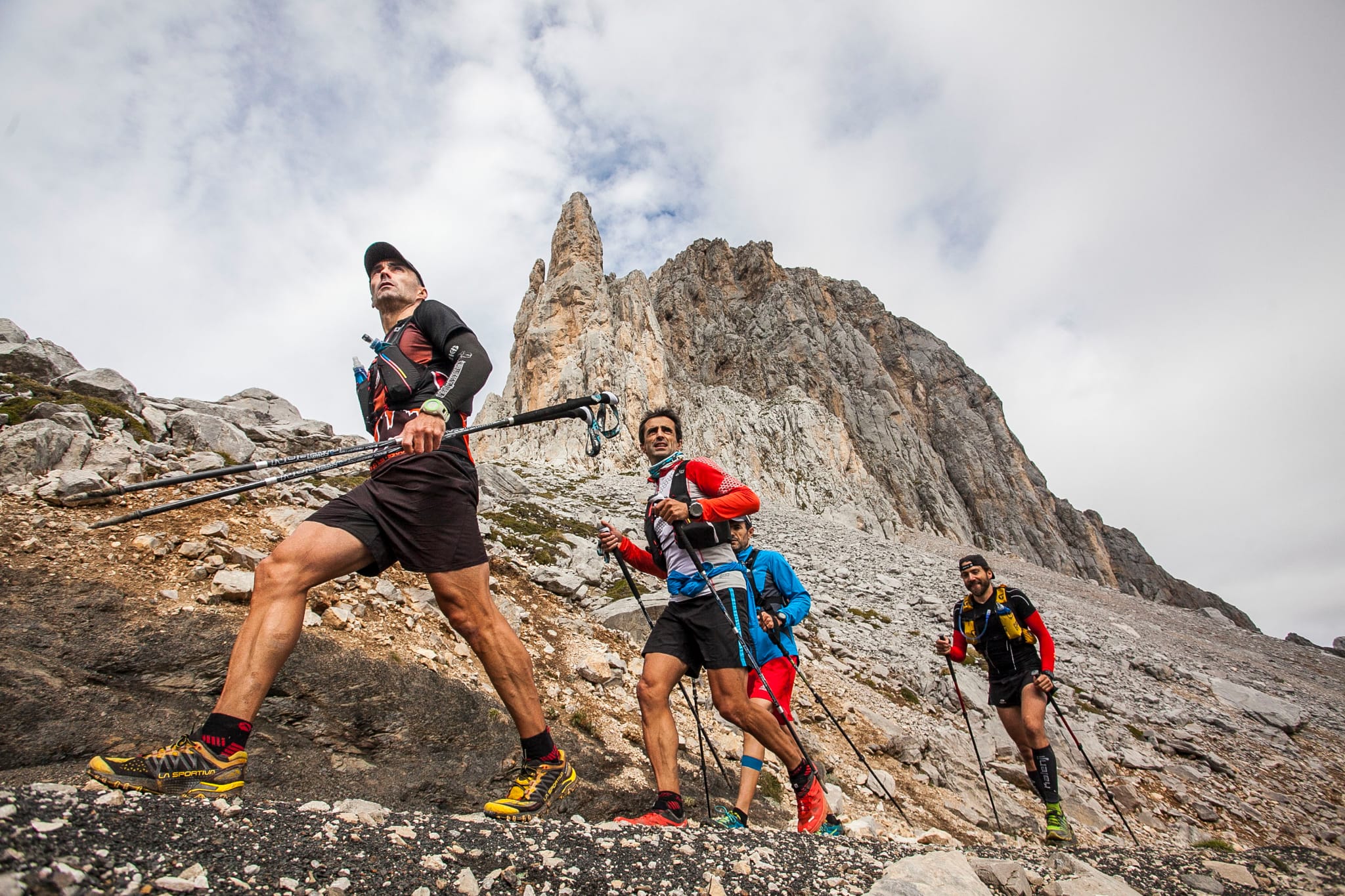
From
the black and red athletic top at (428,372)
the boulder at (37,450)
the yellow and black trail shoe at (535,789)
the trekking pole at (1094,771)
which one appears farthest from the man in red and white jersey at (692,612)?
the boulder at (37,450)

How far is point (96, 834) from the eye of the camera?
1506 millimetres

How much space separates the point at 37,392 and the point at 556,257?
55.8 meters

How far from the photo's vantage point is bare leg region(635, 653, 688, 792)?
140 inches

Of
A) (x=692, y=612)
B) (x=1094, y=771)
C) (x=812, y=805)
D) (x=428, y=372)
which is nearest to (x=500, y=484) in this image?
(x=692, y=612)

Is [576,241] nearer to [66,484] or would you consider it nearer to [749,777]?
[66,484]

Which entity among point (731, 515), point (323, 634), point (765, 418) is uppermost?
point (765, 418)

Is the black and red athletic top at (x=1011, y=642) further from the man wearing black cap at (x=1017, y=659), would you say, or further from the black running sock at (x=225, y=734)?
the black running sock at (x=225, y=734)

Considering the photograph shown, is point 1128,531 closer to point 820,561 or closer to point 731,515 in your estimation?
point 820,561

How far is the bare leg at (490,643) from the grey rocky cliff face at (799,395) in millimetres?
39393

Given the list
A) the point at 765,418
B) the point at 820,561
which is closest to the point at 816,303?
the point at 765,418

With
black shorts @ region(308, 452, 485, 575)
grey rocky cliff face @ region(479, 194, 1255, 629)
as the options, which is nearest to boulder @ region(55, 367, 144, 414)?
black shorts @ region(308, 452, 485, 575)

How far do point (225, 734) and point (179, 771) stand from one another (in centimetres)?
16

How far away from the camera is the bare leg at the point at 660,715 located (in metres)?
3.56

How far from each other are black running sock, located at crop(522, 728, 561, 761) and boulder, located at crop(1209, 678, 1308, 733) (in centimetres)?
1701
